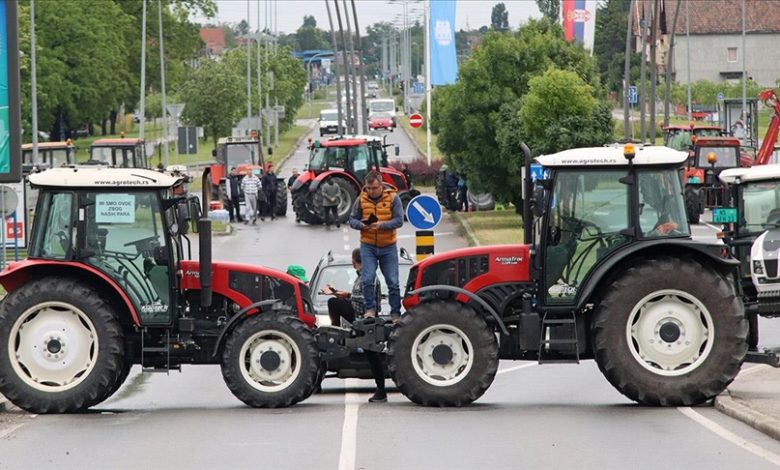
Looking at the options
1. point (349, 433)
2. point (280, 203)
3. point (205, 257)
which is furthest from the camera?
point (280, 203)

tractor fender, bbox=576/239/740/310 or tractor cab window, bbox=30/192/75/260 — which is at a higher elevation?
tractor cab window, bbox=30/192/75/260

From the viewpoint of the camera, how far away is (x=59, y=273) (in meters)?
17.6

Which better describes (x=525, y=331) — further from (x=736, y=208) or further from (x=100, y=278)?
(x=736, y=208)

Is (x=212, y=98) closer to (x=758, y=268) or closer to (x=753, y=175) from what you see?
(x=753, y=175)

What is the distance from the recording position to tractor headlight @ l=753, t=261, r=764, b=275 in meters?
22.6

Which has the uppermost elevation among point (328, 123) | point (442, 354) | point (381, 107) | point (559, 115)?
point (381, 107)

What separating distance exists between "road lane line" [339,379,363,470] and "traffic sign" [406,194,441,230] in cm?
794

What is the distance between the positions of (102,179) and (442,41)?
169 feet

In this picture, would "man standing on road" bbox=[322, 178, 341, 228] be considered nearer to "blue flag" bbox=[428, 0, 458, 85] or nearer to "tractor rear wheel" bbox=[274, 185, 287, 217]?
"tractor rear wheel" bbox=[274, 185, 287, 217]

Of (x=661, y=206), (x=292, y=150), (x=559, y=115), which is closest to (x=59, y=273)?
(x=661, y=206)

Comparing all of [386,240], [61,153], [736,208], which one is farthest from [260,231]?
A: [386,240]

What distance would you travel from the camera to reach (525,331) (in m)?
17.2

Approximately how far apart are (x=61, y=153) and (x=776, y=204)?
41994mm

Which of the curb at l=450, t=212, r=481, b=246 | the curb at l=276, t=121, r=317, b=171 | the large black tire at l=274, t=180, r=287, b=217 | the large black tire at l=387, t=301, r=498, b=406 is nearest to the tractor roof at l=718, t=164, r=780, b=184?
the large black tire at l=387, t=301, r=498, b=406
